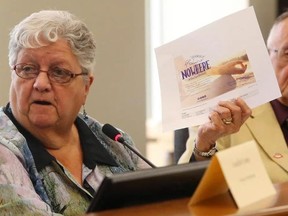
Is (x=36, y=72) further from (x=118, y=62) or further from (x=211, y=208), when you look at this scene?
(x=118, y=62)

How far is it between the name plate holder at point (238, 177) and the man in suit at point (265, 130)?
0.59 m

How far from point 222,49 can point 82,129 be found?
1.80 feet

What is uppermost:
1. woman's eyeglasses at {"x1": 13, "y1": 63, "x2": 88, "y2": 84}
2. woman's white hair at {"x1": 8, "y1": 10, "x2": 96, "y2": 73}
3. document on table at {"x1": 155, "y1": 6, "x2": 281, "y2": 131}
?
woman's white hair at {"x1": 8, "y1": 10, "x2": 96, "y2": 73}

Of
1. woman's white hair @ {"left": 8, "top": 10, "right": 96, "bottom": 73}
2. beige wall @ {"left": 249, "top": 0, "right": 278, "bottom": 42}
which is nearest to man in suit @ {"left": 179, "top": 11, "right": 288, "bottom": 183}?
woman's white hair @ {"left": 8, "top": 10, "right": 96, "bottom": 73}

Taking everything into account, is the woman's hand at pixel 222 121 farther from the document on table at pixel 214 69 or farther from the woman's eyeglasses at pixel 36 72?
the woman's eyeglasses at pixel 36 72

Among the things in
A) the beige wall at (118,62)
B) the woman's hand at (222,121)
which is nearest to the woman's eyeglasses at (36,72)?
the woman's hand at (222,121)

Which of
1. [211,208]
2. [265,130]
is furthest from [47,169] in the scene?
[265,130]

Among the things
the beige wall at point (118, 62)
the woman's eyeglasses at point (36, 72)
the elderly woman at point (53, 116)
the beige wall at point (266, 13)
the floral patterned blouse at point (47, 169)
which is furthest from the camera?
the beige wall at point (266, 13)

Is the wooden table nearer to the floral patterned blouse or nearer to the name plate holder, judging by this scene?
the name plate holder

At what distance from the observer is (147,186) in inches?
46.0

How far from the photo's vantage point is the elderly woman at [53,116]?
1611 mm

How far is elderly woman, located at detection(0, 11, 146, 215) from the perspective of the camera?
161cm

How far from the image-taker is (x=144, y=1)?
9.84 feet

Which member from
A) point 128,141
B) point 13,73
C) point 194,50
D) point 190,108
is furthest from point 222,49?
point 13,73
